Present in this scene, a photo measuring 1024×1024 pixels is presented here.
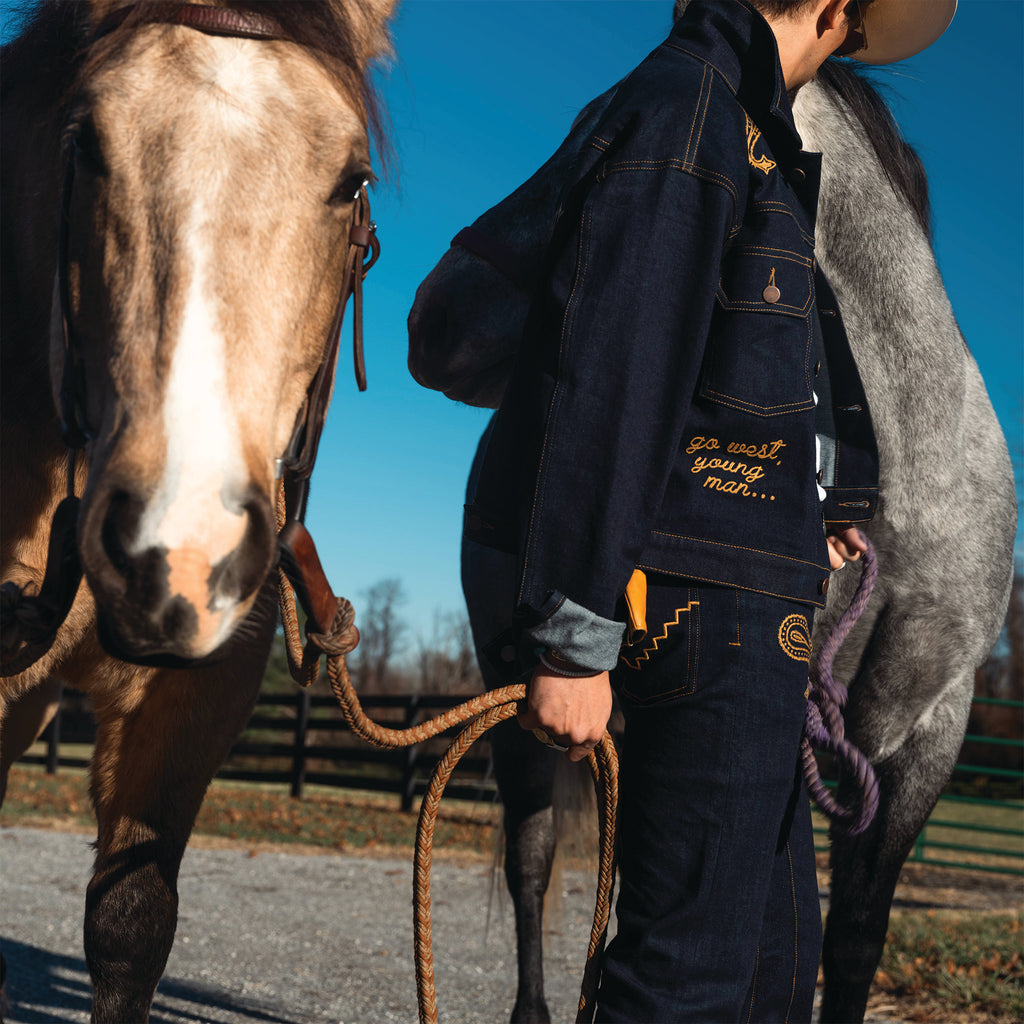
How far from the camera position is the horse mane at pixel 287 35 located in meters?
1.63

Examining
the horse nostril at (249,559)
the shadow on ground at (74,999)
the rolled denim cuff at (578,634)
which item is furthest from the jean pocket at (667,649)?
the shadow on ground at (74,999)

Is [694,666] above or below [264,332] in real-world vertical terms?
below

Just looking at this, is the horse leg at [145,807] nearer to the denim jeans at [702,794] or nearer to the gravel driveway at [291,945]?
the denim jeans at [702,794]

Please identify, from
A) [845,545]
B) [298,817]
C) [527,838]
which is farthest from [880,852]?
[298,817]

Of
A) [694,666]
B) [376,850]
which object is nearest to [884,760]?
[694,666]

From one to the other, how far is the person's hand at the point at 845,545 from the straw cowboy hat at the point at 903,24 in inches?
A: 42.3

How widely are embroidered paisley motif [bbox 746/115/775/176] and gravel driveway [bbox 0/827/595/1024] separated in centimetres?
319

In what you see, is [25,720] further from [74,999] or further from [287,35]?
[74,999]

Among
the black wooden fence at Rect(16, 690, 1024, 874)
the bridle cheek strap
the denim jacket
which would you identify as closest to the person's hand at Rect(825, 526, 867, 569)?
the denim jacket

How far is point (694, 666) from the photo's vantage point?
1.39 m

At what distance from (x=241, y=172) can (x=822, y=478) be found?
1.34 m

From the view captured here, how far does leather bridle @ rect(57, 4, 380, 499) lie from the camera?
152 cm

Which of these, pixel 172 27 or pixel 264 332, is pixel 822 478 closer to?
pixel 264 332

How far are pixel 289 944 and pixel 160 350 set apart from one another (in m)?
4.44
